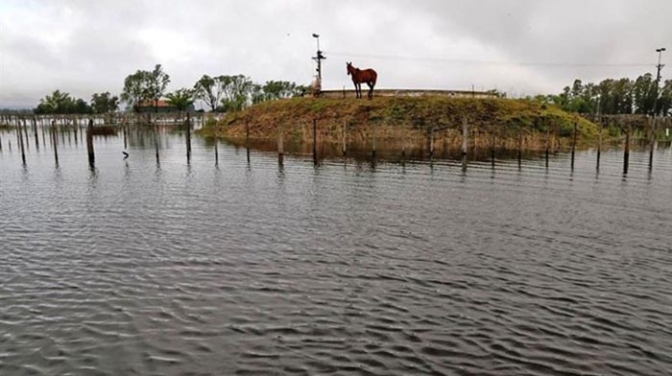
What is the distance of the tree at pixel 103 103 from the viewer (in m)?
157

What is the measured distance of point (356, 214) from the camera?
Answer: 68.0 ft

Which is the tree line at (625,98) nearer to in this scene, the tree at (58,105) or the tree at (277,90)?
the tree at (277,90)

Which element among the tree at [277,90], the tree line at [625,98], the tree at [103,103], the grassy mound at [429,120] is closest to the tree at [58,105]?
the tree at [103,103]

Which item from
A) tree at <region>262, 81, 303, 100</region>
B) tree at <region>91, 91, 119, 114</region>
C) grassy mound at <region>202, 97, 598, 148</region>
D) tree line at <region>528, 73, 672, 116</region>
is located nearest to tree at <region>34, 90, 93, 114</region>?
tree at <region>91, 91, 119, 114</region>

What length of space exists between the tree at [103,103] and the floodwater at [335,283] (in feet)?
479

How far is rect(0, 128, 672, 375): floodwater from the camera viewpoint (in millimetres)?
9188

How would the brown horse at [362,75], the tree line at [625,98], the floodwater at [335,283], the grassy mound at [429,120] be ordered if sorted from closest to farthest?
the floodwater at [335,283] → the grassy mound at [429,120] → the brown horse at [362,75] → the tree line at [625,98]

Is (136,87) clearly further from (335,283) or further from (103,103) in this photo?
(335,283)

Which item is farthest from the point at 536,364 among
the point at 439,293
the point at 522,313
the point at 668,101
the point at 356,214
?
the point at 668,101

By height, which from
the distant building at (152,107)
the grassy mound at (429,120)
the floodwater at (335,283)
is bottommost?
the floodwater at (335,283)

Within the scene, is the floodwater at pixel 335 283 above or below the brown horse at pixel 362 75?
below

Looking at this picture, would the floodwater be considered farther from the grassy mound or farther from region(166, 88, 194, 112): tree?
region(166, 88, 194, 112): tree

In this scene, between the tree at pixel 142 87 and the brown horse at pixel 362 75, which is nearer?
the brown horse at pixel 362 75

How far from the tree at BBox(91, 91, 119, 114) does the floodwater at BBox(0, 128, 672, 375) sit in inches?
5746
